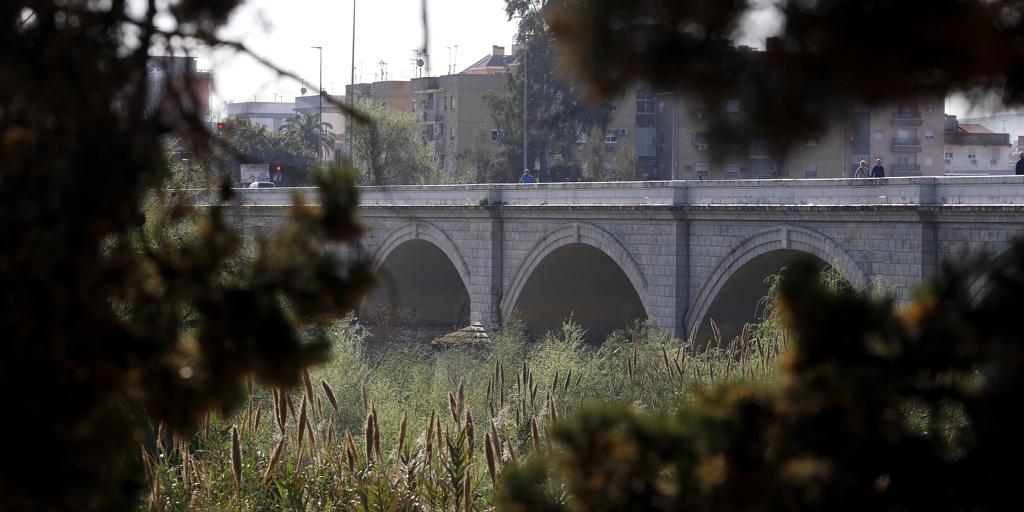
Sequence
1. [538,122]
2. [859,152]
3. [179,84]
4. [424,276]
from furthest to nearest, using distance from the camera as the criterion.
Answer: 1. [538,122]
2. [859,152]
3. [424,276]
4. [179,84]

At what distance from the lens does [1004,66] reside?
10.1ft

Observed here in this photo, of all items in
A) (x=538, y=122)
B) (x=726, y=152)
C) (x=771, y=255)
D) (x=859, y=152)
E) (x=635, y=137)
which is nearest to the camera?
(x=726, y=152)

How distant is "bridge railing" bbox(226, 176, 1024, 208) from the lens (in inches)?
826

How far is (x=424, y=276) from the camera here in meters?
40.3

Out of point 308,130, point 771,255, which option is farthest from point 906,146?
point 308,130

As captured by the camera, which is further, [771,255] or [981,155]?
[981,155]

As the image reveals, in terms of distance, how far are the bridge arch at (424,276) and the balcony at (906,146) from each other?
1824 cm

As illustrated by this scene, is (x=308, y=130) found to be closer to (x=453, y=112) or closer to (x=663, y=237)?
(x=453, y=112)

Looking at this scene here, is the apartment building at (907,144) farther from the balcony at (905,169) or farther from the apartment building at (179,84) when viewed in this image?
the apartment building at (179,84)

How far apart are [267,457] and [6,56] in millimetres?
4944

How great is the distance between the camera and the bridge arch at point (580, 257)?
92.9 feet

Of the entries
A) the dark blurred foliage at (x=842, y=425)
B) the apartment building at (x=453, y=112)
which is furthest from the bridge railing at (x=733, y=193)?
the apartment building at (x=453, y=112)

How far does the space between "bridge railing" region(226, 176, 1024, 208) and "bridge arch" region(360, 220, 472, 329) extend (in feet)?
2.92

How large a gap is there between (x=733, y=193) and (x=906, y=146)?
2708cm
